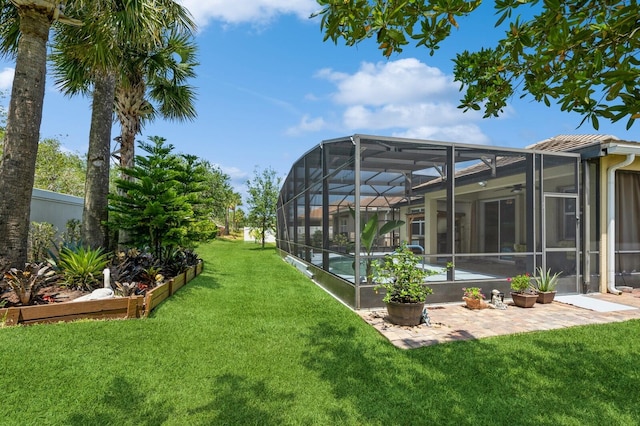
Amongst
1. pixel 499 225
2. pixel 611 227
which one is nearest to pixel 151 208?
pixel 499 225

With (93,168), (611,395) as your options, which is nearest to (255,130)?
(93,168)

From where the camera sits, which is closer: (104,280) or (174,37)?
(104,280)

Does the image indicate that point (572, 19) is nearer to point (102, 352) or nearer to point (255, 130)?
point (102, 352)

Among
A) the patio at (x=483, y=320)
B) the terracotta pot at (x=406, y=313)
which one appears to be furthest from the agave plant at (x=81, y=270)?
the terracotta pot at (x=406, y=313)

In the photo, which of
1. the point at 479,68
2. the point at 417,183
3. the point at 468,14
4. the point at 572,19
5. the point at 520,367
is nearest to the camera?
the point at 572,19

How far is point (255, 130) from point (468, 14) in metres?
10.7

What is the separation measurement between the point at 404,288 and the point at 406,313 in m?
0.37

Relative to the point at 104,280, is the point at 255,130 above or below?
above

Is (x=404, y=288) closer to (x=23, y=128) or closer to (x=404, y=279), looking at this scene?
(x=404, y=279)

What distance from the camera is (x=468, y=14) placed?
2145 millimetres

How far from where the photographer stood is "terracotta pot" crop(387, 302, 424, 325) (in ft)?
15.9

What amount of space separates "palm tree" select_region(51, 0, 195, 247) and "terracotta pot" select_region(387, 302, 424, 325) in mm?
6351

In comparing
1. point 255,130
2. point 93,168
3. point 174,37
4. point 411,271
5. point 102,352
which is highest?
point 174,37

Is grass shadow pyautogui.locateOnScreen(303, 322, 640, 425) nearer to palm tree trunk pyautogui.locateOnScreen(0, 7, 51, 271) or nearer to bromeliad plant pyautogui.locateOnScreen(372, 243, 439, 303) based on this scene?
bromeliad plant pyautogui.locateOnScreen(372, 243, 439, 303)
